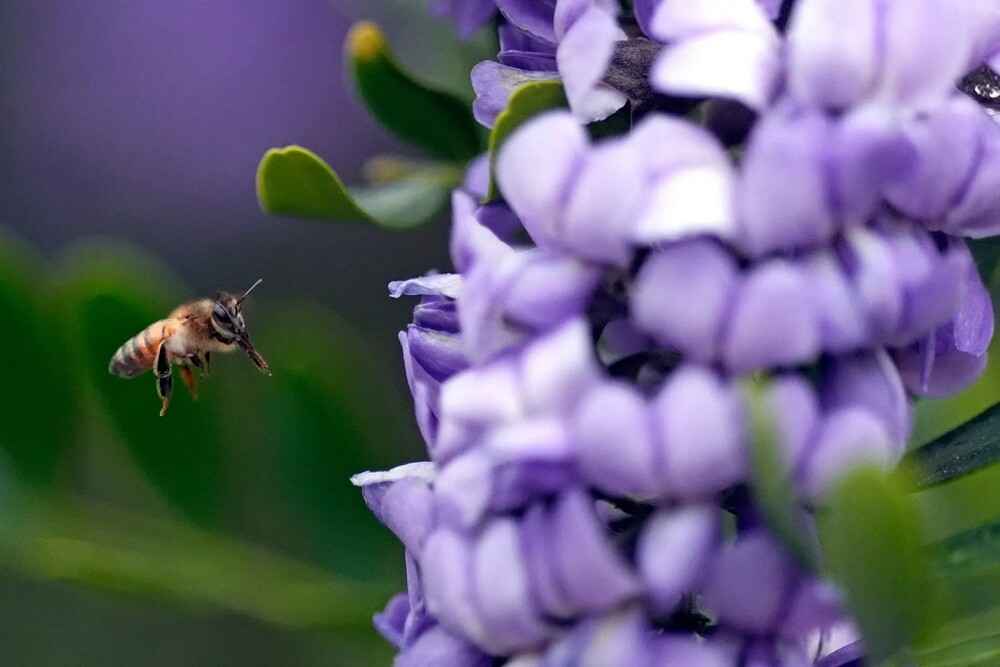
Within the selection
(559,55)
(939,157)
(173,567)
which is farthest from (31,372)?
(939,157)

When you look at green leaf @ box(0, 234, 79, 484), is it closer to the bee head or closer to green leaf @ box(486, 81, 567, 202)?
the bee head

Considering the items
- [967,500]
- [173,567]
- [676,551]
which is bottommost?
[967,500]

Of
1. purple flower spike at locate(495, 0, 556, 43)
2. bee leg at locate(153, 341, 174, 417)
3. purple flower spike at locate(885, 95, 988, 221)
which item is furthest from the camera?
bee leg at locate(153, 341, 174, 417)

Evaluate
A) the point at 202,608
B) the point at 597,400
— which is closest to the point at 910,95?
the point at 597,400

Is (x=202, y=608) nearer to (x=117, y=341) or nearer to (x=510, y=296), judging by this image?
(x=117, y=341)

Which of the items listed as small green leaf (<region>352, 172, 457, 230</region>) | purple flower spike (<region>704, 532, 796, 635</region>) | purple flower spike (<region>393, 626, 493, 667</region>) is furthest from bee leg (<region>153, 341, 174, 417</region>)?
purple flower spike (<region>704, 532, 796, 635</region>)

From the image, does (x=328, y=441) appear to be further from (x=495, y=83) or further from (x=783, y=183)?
(x=783, y=183)

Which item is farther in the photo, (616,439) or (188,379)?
(188,379)
